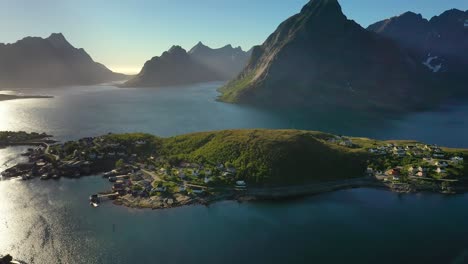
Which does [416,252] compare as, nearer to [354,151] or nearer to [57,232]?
[354,151]

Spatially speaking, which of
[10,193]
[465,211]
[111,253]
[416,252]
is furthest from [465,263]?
[10,193]

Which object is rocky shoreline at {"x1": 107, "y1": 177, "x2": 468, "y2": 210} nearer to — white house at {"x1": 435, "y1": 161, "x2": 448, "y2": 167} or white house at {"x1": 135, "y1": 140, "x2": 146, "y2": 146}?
white house at {"x1": 435, "y1": 161, "x2": 448, "y2": 167}

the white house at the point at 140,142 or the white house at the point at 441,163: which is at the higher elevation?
the white house at the point at 441,163

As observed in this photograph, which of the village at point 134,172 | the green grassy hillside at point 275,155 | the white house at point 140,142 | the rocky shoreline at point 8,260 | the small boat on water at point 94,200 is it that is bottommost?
the rocky shoreline at point 8,260

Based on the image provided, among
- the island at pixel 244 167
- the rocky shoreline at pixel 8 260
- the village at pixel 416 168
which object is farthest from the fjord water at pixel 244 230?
the village at pixel 416 168

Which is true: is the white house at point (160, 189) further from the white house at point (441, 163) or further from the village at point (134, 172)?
the white house at point (441, 163)

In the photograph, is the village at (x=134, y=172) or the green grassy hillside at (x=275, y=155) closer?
the village at (x=134, y=172)

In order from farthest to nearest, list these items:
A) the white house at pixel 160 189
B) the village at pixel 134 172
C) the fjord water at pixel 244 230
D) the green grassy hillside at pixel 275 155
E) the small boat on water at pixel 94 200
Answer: the green grassy hillside at pixel 275 155 → the white house at pixel 160 189 → the village at pixel 134 172 → the small boat on water at pixel 94 200 → the fjord water at pixel 244 230

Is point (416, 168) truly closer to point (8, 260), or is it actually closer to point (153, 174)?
point (153, 174)
